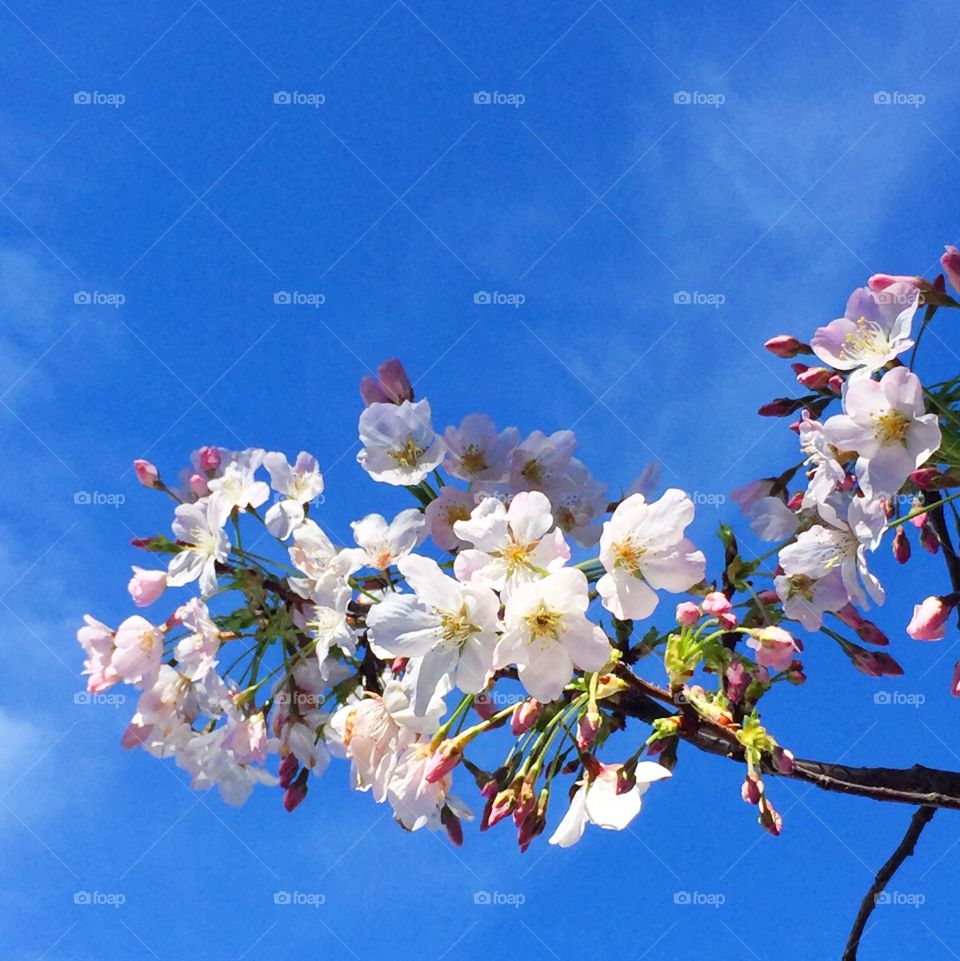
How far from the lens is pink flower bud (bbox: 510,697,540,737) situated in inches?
81.3

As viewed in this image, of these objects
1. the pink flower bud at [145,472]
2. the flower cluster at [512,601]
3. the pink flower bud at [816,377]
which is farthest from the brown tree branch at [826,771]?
the pink flower bud at [145,472]

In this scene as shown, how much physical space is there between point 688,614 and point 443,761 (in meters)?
0.59

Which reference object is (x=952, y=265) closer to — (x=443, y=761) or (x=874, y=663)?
(x=874, y=663)

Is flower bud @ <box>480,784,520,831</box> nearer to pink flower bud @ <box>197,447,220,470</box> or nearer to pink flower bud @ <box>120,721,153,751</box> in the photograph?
pink flower bud @ <box>120,721,153,751</box>

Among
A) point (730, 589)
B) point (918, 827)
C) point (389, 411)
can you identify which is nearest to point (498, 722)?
point (730, 589)

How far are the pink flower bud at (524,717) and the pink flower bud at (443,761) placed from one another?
170mm

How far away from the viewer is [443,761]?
2.19 meters

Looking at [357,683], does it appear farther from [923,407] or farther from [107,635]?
[923,407]

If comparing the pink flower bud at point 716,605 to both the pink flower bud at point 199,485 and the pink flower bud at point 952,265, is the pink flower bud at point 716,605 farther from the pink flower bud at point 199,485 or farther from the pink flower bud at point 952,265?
the pink flower bud at point 199,485

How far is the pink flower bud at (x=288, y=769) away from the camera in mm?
2611

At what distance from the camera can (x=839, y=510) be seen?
2273 millimetres

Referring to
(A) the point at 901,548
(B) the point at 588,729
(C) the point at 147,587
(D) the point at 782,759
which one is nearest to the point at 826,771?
(D) the point at 782,759

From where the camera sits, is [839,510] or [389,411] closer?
[839,510]

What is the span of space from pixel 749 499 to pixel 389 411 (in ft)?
3.07
